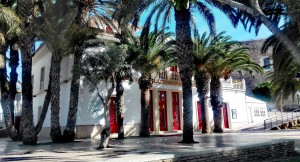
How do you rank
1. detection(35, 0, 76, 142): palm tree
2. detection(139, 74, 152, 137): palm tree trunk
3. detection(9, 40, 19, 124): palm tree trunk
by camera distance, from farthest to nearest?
detection(139, 74, 152, 137): palm tree trunk → detection(9, 40, 19, 124): palm tree trunk → detection(35, 0, 76, 142): palm tree

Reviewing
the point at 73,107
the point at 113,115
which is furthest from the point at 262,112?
the point at 73,107

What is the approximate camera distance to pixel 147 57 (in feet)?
66.1

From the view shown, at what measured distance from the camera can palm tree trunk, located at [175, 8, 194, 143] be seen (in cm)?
1458

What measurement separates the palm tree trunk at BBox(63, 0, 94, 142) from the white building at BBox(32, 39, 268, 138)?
2565 mm

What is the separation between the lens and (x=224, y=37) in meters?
23.9

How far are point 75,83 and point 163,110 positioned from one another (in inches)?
429

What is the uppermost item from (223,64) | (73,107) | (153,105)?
(223,64)

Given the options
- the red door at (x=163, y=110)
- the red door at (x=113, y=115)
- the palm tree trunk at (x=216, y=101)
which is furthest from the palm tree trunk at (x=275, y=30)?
the red door at (x=163, y=110)

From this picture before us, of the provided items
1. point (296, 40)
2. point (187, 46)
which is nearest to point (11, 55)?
point (187, 46)

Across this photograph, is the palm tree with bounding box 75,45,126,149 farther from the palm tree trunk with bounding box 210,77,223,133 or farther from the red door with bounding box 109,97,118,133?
the palm tree trunk with bounding box 210,77,223,133

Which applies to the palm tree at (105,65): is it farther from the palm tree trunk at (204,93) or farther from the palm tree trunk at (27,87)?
the palm tree trunk at (204,93)

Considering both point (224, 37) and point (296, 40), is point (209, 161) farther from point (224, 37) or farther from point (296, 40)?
point (224, 37)

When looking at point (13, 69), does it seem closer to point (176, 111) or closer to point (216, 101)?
point (176, 111)

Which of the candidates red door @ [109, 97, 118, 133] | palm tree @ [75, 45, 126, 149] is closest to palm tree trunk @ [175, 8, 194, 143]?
palm tree @ [75, 45, 126, 149]
